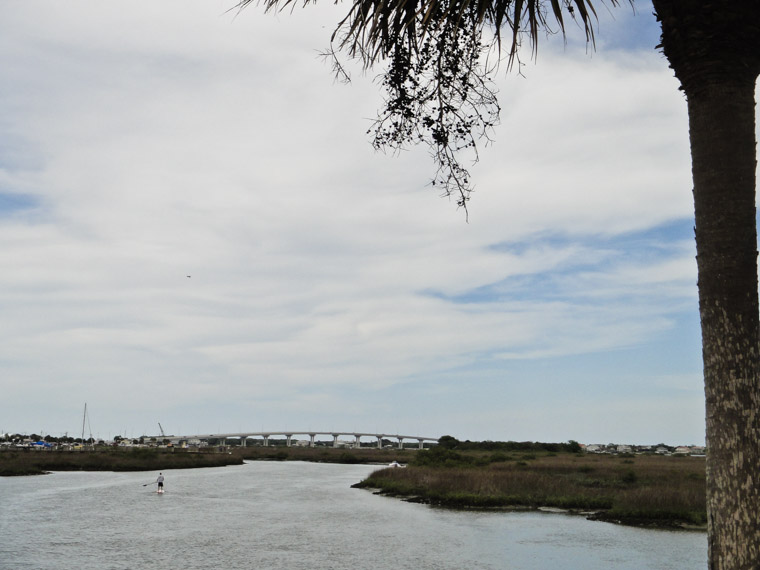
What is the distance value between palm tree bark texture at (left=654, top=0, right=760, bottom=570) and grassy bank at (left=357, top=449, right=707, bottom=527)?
29307 mm

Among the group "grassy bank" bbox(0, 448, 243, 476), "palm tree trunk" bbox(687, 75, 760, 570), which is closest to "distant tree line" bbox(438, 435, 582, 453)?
"grassy bank" bbox(0, 448, 243, 476)

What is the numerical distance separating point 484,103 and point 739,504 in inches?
167

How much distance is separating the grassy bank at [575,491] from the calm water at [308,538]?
8.31ft

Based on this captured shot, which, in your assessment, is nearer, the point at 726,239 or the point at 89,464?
the point at 726,239

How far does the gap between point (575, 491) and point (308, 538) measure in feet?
65.4

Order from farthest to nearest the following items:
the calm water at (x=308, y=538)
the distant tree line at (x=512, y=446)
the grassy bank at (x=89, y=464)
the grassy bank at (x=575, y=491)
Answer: the distant tree line at (x=512, y=446)
the grassy bank at (x=89, y=464)
the grassy bank at (x=575, y=491)
the calm water at (x=308, y=538)

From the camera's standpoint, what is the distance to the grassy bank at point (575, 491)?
108 ft

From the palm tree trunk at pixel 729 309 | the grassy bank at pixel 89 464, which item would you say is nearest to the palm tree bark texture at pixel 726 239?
the palm tree trunk at pixel 729 309

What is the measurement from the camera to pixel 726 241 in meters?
4.89

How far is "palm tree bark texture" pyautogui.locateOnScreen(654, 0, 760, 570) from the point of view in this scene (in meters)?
4.55

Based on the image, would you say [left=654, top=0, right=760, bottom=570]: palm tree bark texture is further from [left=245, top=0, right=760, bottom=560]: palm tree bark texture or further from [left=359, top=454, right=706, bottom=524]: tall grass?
[left=359, top=454, right=706, bottom=524]: tall grass

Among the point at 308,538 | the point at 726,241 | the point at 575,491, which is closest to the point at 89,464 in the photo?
the point at 575,491

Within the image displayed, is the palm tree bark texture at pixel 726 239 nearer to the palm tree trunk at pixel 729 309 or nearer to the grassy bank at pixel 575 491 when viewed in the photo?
the palm tree trunk at pixel 729 309

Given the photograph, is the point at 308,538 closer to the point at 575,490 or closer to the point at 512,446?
the point at 575,490
